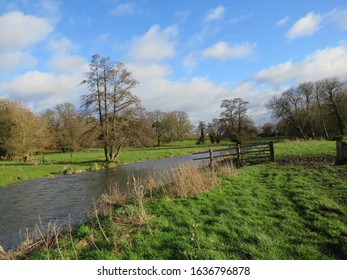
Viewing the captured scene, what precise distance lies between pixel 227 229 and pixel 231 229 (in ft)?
0.39

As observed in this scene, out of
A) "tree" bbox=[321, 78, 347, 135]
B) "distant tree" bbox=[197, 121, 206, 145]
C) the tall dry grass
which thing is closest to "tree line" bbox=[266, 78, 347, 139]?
"tree" bbox=[321, 78, 347, 135]

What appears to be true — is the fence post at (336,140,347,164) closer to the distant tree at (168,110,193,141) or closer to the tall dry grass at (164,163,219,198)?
the tall dry grass at (164,163,219,198)

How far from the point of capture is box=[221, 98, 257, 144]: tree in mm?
70562

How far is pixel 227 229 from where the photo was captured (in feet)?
22.4

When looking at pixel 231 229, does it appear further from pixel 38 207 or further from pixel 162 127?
pixel 162 127

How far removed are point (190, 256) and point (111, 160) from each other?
30758 mm

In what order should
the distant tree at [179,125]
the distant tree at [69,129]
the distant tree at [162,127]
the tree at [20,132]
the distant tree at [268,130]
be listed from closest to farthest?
the distant tree at [69,129] → the tree at [20,132] → the distant tree at [162,127] → the distant tree at [179,125] → the distant tree at [268,130]

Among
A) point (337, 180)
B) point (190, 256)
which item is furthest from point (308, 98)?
point (190, 256)

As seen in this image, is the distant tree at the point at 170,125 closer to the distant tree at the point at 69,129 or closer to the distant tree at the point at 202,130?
the distant tree at the point at 202,130

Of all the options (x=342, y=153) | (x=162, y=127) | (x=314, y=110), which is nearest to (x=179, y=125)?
(x=162, y=127)

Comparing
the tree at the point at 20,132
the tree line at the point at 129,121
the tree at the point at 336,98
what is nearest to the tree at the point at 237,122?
the tree line at the point at 129,121

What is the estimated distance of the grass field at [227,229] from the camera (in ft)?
18.6

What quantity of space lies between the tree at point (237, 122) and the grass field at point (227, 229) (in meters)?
60.7
